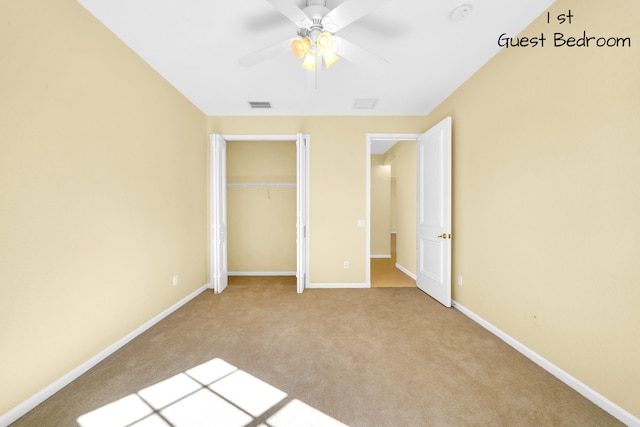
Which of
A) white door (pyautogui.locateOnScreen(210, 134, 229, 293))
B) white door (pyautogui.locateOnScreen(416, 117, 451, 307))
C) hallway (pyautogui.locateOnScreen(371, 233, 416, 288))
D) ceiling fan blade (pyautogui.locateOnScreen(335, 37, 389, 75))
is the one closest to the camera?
ceiling fan blade (pyautogui.locateOnScreen(335, 37, 389, 75))

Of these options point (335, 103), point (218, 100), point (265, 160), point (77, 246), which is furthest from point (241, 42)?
point (265, 160)

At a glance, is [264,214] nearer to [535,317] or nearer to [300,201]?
[300,201]

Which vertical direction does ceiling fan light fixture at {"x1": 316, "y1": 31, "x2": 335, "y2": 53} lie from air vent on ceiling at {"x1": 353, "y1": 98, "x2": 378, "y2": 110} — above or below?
below

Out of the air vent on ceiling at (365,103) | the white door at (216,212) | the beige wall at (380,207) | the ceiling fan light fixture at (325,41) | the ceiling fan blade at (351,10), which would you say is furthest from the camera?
the beige wall at (380,207)

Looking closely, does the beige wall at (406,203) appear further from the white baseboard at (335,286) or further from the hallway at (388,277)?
the white baseboard at (335,286)

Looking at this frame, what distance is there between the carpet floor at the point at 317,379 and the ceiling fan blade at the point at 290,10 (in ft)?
8.00

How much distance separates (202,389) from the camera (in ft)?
5.39

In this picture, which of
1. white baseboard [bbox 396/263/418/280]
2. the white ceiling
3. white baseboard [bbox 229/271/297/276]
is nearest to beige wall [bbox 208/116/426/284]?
the white ceiling

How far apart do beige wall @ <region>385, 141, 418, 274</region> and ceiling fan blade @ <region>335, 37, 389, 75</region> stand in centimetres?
276

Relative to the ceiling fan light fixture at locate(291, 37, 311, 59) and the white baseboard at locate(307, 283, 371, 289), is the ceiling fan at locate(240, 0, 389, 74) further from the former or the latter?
the white baseboard at locate(307, 283, 371, 289)

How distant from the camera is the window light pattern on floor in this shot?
1380 millimetres

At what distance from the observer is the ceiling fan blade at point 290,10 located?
143cm

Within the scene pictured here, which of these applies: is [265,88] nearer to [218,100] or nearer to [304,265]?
[218,100]

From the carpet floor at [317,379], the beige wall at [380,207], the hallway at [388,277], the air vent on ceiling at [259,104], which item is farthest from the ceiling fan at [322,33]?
the beige wall at [380,207]
